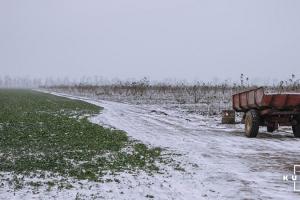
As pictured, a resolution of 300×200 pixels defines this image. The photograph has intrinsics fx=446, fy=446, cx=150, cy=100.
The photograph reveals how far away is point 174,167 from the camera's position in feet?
33.8

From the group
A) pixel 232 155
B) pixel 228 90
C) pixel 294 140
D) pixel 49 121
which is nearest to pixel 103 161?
pixel 232 155

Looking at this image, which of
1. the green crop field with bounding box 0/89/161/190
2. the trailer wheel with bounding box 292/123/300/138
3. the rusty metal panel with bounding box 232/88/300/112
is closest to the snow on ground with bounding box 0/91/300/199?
the trailer wheel with bounding box 292/123/300/138

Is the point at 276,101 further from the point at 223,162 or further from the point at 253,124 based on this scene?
the point at 223,162

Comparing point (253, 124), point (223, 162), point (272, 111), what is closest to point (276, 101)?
point (272, 111)

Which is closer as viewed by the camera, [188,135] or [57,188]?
[57,188]

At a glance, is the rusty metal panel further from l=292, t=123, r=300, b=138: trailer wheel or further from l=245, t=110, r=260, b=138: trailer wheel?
l=292, t=123, r=300, b=138: trailer wheel

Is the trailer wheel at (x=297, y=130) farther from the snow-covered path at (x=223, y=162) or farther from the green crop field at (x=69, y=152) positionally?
the green crop field at (x=69, y=152)

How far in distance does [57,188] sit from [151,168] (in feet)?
8.72

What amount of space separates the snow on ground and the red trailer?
496 mm

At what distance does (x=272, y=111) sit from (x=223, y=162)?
5281 millimetres

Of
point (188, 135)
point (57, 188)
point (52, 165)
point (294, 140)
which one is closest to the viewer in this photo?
point (57, 188)

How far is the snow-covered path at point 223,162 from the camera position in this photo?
8.02m

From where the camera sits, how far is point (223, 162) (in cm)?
1095

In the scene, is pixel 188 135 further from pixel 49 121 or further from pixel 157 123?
pixel 49 121
